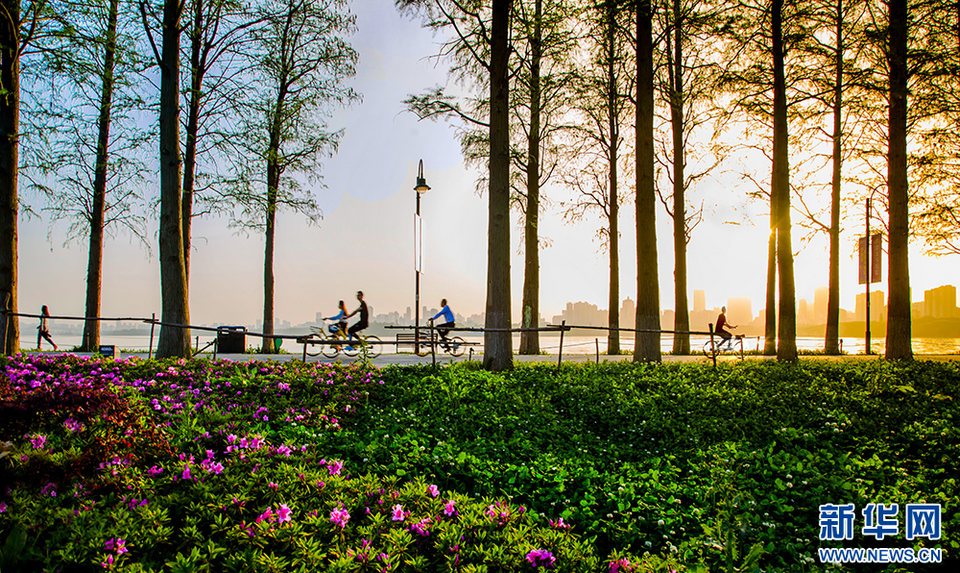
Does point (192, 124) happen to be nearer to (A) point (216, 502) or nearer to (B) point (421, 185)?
(B) point (421, 185)

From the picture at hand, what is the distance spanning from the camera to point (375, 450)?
15.8 feet

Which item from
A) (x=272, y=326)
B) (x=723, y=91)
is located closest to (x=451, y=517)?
(x=723, y=91)

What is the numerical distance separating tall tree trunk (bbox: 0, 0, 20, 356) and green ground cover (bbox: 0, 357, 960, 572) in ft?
10.9

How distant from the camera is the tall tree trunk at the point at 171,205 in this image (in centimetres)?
950

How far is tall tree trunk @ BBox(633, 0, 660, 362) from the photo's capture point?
1062cm

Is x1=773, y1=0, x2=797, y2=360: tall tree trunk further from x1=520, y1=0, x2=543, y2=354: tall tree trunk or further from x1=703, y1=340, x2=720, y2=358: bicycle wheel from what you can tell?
x1=520, y1=0, x2=543, y2=354: tall tree trunk

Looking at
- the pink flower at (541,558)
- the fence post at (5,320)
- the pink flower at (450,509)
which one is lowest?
the pink flower at (541,558)

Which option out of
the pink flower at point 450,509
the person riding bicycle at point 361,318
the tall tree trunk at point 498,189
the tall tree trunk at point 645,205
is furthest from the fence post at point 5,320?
the tall tree trunk at point 645,205

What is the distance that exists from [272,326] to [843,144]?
2053 cm

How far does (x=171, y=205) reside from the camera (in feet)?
31.3

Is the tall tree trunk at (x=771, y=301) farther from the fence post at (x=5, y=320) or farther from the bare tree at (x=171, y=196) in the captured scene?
the fence post at (x=5, y=320)

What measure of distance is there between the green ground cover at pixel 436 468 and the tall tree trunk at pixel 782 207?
328cm

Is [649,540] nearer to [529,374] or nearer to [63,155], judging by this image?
[529,374]

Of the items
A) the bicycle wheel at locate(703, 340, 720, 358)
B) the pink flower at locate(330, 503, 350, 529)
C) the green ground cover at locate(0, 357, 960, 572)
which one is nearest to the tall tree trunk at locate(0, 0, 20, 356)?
the green ground cover at locate(0, 357, 960, 572)
